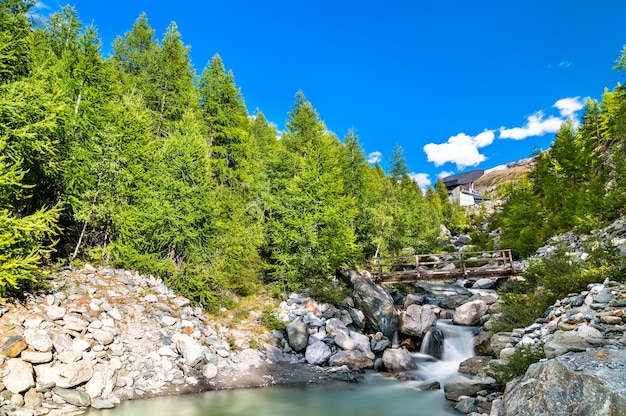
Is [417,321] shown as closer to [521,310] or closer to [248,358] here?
[521,310]

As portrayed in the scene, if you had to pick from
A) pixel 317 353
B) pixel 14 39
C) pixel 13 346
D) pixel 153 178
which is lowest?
pixel 317 353

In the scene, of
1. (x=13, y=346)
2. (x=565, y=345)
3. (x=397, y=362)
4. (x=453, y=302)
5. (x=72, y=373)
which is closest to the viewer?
(x=565, y=345)

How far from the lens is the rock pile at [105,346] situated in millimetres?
8023

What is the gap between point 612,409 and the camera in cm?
466

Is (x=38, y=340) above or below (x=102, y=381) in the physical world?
above

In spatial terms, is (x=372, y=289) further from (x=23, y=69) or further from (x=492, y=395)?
(x=23, y=69)

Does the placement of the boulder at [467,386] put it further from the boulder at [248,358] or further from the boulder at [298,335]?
the boulder at [248,358]

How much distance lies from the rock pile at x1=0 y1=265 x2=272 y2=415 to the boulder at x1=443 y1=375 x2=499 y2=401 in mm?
6614

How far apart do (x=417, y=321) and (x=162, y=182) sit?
1392cm

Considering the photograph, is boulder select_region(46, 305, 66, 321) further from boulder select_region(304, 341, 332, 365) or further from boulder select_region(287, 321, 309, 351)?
boulder select_region(304, 341, 332, 365)

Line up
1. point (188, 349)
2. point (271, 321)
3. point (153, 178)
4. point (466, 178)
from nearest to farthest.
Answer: point (188, 349)
point (271, 321)
point (153, 178)
point (466, 178)

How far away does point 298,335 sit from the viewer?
14.2 m

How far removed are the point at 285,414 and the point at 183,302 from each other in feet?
20.0

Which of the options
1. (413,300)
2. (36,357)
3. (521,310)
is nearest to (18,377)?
(36,357)
